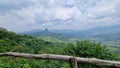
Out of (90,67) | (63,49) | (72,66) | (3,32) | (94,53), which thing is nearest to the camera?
(72,66)

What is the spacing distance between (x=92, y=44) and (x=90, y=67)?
1806 millimetres

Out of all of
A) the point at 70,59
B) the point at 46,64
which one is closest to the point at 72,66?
the point at 70,59

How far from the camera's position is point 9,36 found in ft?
153

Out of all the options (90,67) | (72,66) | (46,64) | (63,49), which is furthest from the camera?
(63,49)

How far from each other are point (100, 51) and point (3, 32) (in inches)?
1616

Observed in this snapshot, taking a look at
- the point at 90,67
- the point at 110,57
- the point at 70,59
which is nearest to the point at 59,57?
the point at 70,59

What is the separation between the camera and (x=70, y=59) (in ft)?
13.8

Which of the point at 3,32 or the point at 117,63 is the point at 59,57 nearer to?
the point at 117,63

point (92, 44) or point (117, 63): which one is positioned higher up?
point (92, 44)

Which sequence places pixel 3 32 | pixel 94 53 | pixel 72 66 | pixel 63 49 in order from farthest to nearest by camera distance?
pixel 3 32 < pixel 63 49 < pixel 94 53 < pixel 72 66

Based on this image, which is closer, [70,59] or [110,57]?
[70,59]

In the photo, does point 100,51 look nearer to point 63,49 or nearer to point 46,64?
point 63,49

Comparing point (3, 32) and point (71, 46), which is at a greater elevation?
point (3, 32)

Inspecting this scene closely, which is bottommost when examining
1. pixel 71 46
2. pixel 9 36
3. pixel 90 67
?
pixel 90 67
